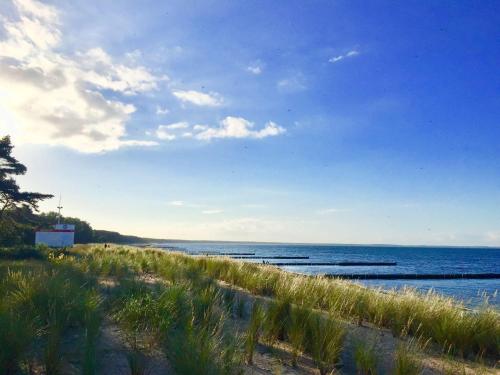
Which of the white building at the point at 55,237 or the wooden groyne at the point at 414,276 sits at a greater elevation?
the white building at the point at 55,237

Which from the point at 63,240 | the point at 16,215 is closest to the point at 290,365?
the point at 16,215

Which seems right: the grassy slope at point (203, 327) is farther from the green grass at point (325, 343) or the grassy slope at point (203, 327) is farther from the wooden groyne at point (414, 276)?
the wooden groyne at point (414, 276)

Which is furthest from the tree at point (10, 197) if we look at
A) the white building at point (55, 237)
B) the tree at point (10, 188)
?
the white building at point (55, 237)

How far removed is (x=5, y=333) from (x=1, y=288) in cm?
256

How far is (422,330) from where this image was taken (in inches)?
259

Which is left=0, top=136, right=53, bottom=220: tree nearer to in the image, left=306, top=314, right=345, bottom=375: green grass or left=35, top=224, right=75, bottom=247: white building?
left=35, top=224, right=75, bottom=247: white building

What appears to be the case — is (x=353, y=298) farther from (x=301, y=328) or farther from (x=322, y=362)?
(x=322, y=362)

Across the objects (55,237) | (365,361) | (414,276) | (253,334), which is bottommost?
(414,276)

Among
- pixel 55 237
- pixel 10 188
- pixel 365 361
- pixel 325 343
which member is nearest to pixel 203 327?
pixel 325 343

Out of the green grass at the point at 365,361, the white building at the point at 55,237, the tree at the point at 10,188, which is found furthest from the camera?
the white building at the point at 55,237

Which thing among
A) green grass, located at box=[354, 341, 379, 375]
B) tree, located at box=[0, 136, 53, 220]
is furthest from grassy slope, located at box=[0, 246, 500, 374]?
tree, located at box=[0, 136, 53, 220]

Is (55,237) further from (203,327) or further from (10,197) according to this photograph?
(203,327)

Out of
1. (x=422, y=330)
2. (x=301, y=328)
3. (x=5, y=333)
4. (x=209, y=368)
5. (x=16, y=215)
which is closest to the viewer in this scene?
(x=209, y=368)

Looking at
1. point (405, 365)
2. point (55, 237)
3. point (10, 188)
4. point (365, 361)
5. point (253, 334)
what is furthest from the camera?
point (55, 237)
